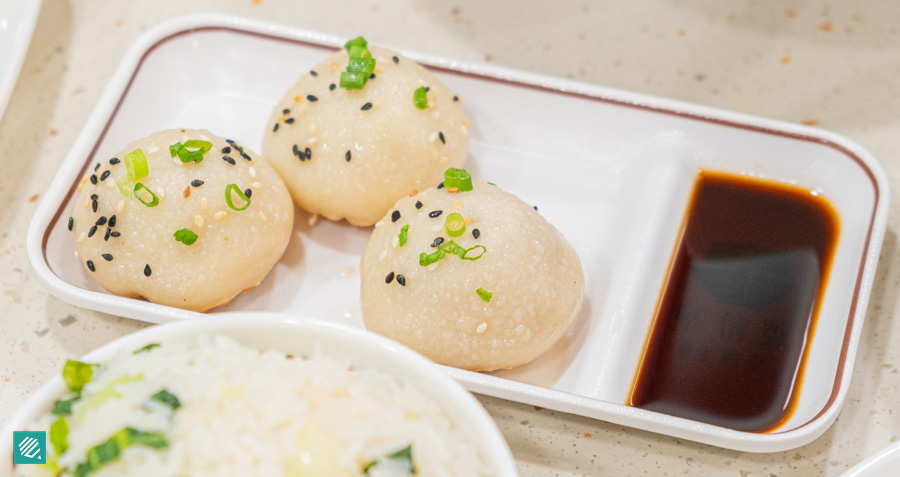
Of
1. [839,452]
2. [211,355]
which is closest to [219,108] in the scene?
[211,355]

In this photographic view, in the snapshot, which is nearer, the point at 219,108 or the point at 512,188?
the point at 512,188

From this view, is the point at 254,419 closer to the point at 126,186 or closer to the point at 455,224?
the point at 455,224

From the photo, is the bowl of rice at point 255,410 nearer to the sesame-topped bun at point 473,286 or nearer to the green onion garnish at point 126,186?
the sesame-topped bun at point 473,286

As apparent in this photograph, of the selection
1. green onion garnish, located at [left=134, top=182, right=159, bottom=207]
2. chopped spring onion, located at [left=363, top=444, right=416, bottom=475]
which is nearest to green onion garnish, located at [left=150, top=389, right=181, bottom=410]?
chopped spring onion, located at [left=363, top=444, right=416, bottom=475]

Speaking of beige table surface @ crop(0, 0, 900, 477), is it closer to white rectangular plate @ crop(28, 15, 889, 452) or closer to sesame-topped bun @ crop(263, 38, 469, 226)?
white rectangular plate @ crop(28, 15, 889, 452)

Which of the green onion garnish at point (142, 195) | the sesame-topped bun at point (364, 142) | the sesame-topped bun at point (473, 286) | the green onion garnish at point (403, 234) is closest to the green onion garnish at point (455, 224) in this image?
the sesame-topped bun at point (473, 286)

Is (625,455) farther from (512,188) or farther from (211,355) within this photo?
(211,355)

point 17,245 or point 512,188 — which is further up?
point 512,188
